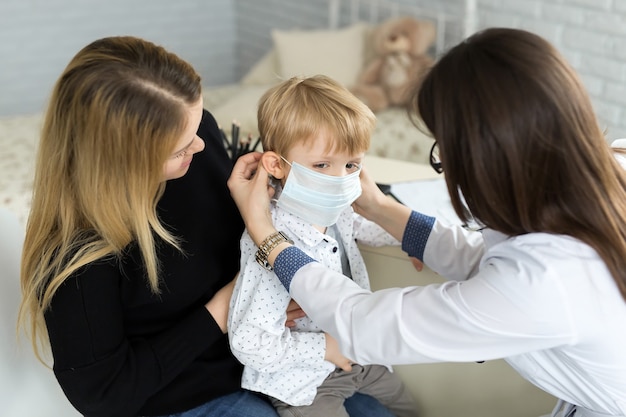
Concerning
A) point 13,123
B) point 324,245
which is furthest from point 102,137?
point 13,123

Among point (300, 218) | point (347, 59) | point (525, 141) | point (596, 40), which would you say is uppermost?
point (525, 141)

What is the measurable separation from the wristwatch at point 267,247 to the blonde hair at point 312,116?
155 millimetres

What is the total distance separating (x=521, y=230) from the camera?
1.01m

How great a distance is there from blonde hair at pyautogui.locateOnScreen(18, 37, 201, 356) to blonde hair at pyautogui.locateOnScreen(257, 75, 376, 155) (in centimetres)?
14

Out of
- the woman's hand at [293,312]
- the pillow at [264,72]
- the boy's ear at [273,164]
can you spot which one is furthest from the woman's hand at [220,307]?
the pillow at [264,72]

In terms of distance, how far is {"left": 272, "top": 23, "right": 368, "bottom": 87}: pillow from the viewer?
3.49 meters

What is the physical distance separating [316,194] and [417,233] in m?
0.24

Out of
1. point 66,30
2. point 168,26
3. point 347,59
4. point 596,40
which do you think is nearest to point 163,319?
point 596,40

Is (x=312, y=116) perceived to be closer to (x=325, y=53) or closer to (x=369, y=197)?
(x=369, y=197)

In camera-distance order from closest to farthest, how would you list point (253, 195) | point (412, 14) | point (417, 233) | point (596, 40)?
point (253, 195), point (417, 233), point (596, 40), point (412, 14)

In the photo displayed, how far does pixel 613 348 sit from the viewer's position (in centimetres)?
102

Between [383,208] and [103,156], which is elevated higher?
[103,156]

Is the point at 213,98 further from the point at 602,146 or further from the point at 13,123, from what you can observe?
the point at 602,146

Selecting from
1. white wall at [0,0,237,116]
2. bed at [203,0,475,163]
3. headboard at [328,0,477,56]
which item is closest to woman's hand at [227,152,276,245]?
bed at [203,0,475,163]
